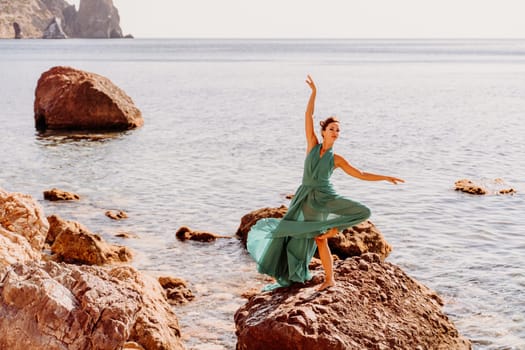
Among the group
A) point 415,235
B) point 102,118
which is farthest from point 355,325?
point 102,118

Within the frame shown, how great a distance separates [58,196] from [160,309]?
8853 mm

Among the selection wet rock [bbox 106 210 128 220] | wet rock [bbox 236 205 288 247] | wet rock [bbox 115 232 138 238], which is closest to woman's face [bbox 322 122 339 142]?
wet rock [bbox 236 205 288 247]

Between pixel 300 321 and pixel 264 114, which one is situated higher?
pixel 300 321

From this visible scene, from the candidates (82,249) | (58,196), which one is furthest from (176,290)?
(58,196)

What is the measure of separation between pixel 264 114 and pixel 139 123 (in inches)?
330

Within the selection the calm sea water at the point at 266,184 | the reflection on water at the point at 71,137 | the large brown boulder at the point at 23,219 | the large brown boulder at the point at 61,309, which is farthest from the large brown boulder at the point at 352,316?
the reflection on water at the point at 71,137

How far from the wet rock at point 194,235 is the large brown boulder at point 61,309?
7.41 meters

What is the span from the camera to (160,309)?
859 cm

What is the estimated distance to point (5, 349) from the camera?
230 inches

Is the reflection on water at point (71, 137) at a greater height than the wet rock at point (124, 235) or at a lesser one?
lesser

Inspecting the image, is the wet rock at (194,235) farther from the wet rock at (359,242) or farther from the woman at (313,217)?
the woman at (313,217)

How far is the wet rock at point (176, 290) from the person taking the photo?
10.5 m

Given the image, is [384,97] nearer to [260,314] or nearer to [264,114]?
[264,114]

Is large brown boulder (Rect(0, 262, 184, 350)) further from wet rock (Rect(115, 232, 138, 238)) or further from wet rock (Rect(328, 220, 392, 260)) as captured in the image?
wet rock (Rect(115, 232, 138, 238))
